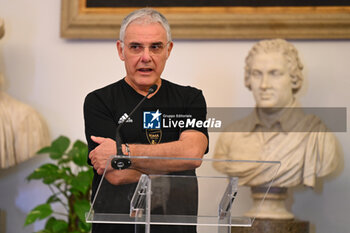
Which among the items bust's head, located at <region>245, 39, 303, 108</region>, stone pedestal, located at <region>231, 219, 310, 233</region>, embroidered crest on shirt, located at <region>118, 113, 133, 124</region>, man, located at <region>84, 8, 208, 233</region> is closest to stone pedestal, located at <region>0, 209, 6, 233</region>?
stone pedestal, located at <region>231, 219, 310, 233</region>

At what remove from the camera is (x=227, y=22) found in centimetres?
415

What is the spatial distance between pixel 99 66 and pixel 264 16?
3.77 ft

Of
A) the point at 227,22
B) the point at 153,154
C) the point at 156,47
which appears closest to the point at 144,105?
the point at 156,47

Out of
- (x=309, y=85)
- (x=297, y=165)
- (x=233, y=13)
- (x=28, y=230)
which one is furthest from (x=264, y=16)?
(x=28, y=230)

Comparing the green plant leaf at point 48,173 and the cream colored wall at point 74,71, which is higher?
the cream colored wall at point 74,71

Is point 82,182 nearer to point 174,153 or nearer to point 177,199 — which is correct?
point 174,153

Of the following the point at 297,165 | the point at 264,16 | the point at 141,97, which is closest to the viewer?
the point at 141,97

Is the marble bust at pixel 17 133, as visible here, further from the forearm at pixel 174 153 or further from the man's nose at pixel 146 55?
the forearm at pixel 174 153

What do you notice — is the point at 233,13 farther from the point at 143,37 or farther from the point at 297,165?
the point at 143,37

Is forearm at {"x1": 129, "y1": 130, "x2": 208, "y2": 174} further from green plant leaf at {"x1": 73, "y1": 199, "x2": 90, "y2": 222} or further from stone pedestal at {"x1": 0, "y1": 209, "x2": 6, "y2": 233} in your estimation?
stone pedestal at {"x1": 0, "y1": 209, "x2": 6, "y2": 233}

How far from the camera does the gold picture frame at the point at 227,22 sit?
410 centimetres

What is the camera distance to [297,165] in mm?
3621

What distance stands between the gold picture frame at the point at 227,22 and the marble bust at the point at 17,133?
553 mm

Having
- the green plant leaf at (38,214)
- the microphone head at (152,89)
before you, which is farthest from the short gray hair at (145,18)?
the green plant leaf at (38,214)
